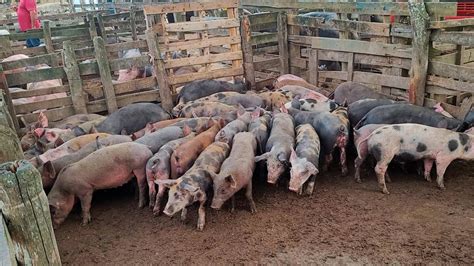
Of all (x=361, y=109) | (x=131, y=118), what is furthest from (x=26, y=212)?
(x=361, y=109)

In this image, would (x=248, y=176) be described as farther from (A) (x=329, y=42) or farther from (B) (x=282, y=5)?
(B) (x=282, y=5)

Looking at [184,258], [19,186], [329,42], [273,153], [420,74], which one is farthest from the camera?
[329,42]

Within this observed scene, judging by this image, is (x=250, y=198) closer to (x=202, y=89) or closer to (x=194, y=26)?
(x=202, y=89)

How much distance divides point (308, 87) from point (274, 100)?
919 mm

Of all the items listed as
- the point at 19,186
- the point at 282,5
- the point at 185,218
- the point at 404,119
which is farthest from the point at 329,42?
the point at 19,186

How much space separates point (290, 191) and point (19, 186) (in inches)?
127

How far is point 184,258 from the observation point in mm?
3795

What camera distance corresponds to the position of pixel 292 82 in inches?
308

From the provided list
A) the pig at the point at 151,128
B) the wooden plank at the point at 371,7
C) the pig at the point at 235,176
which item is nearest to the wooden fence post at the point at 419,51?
the wooden plank at the point at 371,7

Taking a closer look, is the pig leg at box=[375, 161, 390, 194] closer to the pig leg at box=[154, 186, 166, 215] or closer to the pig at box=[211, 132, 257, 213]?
the pig at box=[211, 132, 257, 213]

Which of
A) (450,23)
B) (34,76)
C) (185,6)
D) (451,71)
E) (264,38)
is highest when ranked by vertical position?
(185,6)

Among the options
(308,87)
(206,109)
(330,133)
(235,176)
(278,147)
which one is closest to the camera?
(235,176)

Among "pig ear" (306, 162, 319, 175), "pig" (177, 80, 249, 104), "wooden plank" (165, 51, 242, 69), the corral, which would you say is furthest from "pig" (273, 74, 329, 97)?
"pig ear" (306, 162, 319, 175)

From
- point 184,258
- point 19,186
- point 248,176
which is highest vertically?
point 19,186
